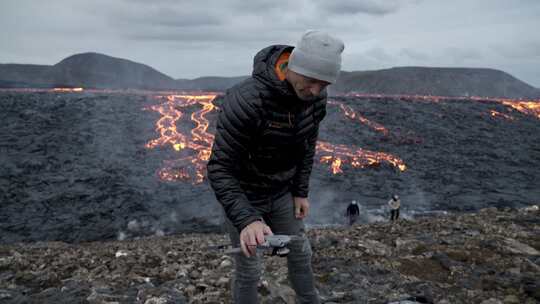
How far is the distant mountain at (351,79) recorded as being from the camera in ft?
285

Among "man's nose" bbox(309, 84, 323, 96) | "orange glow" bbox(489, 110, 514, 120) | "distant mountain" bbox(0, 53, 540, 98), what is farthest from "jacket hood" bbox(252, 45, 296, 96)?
"distant mountain" bbox(0, 53, 540, 98)

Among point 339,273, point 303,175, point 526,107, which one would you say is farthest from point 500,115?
point 303,175

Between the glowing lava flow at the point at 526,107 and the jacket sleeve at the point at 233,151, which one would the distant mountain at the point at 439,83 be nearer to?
the glowing lava flow at the point at 526,107

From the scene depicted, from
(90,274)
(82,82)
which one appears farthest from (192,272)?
(82,82)

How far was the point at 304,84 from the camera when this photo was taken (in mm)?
2576

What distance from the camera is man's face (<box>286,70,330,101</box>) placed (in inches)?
101

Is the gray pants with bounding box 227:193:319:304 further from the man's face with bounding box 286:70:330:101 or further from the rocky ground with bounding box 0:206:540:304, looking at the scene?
the rocky ground with bounding box 0:206:540:304

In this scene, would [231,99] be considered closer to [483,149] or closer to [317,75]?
[317,75]

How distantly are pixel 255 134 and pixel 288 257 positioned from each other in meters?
1.09

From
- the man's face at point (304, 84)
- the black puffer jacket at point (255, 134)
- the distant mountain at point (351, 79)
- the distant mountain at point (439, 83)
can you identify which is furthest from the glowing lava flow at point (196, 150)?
the distant mountain at point (439, 83)

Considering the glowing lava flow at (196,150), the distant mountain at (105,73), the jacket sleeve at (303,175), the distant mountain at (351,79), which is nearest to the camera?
the jacket sleeve at (303,175)

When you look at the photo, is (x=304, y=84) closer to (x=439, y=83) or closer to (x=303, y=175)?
(x=303, y=175)

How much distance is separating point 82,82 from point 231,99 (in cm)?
9221

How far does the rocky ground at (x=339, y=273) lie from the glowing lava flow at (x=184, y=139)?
17.0 m
